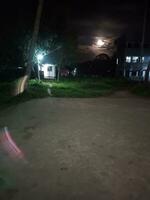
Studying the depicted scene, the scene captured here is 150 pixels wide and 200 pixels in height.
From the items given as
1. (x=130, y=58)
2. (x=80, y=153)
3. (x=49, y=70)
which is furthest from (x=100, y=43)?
(x=80, y=153)

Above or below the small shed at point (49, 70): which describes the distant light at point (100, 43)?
above

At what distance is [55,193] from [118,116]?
5800mm

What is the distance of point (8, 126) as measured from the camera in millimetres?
7996

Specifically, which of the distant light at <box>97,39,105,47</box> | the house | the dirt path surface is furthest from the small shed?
the dirt path surface

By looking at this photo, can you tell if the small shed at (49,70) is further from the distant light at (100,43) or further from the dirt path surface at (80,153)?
the dirt path surface at (80,153)

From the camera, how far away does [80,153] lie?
5.83m

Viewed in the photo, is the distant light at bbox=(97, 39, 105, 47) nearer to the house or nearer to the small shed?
the house

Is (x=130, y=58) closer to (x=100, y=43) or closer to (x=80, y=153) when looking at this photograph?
(x=100, y=43)

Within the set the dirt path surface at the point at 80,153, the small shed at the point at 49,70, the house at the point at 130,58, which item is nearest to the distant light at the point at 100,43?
the house at the point at 130,58

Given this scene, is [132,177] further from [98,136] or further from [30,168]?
[98,136]

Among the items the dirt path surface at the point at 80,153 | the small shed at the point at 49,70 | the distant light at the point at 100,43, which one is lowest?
the dirt path surface at the point at 80,153

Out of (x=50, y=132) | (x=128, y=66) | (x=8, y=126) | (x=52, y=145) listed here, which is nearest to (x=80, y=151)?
(x=52, y=145)

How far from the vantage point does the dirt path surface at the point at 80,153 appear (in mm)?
4246

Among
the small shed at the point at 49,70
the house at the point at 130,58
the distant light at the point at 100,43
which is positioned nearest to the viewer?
the small shed at the point at 49,70
